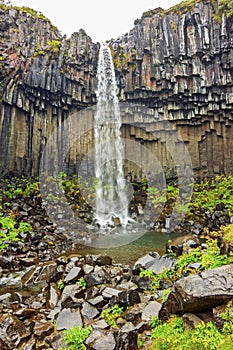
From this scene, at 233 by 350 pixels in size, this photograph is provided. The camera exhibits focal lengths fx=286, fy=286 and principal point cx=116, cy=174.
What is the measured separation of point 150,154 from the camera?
88.0 feet

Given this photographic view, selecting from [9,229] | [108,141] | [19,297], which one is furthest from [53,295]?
[108,141]

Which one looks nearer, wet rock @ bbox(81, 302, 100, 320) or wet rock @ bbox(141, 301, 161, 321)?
wet rock @ bbox(141, 301, 161, 321)

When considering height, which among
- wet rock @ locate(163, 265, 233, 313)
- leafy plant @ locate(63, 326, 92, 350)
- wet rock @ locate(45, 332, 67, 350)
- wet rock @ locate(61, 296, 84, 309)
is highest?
wet rock @ locate(163, 265, 233, 313)

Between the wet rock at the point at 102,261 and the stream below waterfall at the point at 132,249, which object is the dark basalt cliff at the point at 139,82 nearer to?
the stream below waterfall at the point at 132,249

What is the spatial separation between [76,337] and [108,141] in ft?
71.9

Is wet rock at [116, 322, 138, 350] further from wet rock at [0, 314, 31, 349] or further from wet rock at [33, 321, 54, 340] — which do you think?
wet rock at [0, 314, 31, 349]

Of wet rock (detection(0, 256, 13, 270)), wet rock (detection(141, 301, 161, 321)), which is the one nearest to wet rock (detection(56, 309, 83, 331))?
wet rock (detection(141, 301, 161, 321))

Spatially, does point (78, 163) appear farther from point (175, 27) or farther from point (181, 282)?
point (181, 282)

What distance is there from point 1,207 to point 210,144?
18091 millimetres

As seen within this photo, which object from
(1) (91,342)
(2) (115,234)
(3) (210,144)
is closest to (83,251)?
(2) (115,234)

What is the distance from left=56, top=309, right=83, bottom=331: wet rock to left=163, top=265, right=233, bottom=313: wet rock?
6.23 feet

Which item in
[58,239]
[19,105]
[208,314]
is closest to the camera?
[208,314]

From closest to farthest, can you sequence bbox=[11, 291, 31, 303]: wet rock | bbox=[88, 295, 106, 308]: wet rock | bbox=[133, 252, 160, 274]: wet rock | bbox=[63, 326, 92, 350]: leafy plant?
bbox=[63, 326, 92, 350]: leafy plant < bbox=[88, 295, 106, 308]: wet rock < bbox=[11, 291, 31, 303]: wet rock < bbox=[133, 252, 160, 274]: wet rock

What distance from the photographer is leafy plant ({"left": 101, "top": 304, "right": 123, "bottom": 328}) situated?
5697 millimetres
